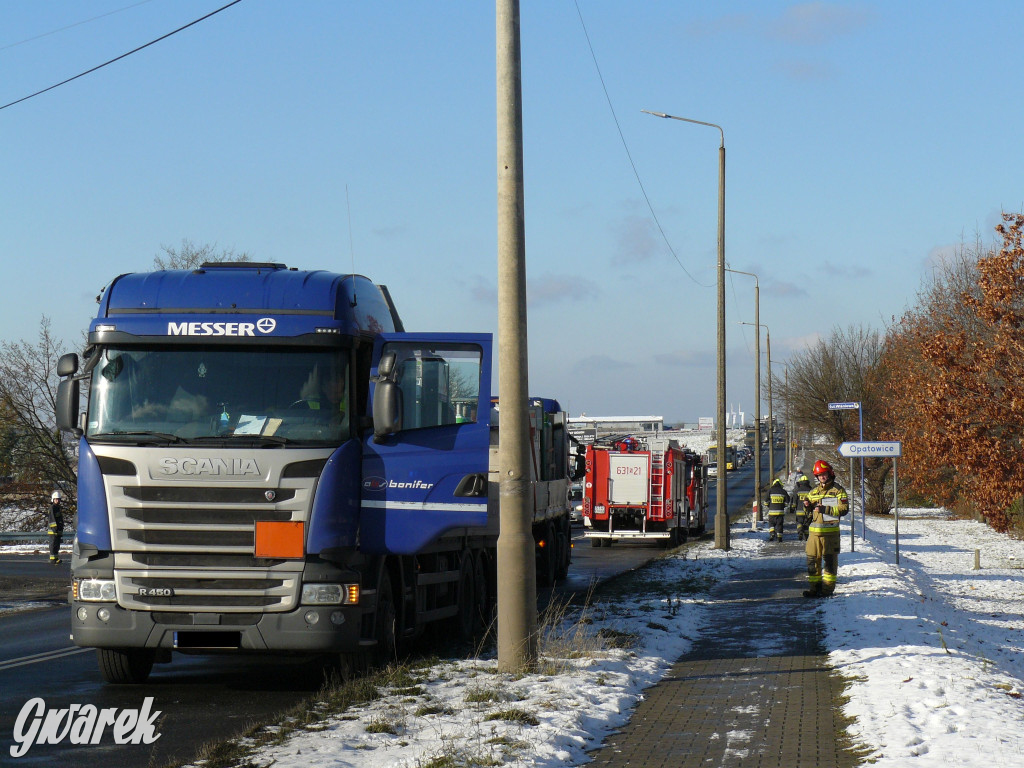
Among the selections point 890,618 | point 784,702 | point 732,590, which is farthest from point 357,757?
point 732,590

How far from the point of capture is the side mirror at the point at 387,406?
9320 mm

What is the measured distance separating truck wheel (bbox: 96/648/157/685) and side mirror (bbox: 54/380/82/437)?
1.89 metres

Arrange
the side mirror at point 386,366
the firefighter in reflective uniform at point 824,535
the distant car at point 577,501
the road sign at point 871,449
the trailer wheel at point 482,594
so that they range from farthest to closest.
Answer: the distant car at point 577,501 < the road sign at point 871,449 < the firefighter in reflective uniform at point 824,535 < the trailer wheel at point 482,594 < the side mirror at point 386,366

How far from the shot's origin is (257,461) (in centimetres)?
905

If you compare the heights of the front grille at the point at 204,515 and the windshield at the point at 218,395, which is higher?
the windshield at the point at 218,395

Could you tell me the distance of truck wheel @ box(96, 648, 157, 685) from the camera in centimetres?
983

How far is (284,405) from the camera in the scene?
30.8ft

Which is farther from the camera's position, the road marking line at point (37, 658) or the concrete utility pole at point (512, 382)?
the road marking line at point (37, 658)

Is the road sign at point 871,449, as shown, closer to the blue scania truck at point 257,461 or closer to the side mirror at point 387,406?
the blue scania truck at point 257,461

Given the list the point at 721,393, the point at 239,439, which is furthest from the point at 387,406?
the point at 721,393

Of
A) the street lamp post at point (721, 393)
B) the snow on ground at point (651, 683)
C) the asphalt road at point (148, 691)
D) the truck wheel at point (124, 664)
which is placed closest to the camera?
the snow on ground at point (651, 683)

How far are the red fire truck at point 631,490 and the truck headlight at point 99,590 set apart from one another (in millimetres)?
23203

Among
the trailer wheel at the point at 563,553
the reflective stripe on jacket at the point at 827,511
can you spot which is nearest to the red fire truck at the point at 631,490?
the trailer wheel at the point at 563,553

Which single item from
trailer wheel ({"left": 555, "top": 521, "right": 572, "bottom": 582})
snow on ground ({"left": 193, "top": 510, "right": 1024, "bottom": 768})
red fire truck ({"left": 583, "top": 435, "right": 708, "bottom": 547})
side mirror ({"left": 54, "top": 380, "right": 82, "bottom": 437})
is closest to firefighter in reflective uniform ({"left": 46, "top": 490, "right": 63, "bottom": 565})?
trailer wheel ({"left": 555, "top": 521, "right": 572, "bottom": 582})
